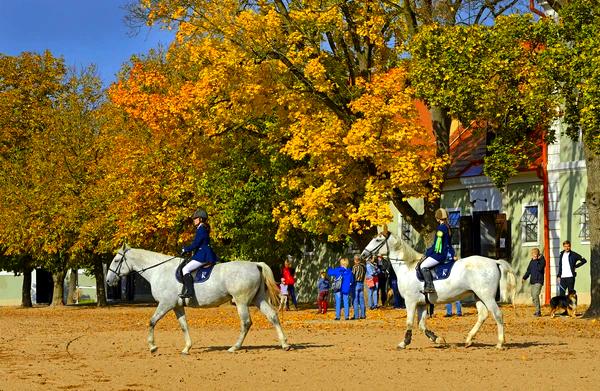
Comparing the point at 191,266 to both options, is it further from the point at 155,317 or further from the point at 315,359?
the point at 315,359

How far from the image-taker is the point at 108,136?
50.0 m

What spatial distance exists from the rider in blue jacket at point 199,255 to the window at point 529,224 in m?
21.9

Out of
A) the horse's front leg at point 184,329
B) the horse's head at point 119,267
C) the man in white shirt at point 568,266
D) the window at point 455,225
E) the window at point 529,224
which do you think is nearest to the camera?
the horse's front leg at point 184,329

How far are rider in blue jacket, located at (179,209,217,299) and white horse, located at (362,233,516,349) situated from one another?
3269mm

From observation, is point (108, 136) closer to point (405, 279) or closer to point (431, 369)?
point (405, 279)

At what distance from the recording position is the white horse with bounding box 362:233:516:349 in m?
19.8

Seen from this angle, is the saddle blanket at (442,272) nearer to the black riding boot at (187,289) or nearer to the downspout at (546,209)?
the black riding boot at (187,289)

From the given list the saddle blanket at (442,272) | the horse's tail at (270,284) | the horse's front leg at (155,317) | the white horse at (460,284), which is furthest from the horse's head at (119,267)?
the saddle blanket at (442,272)

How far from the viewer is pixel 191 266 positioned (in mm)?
20109

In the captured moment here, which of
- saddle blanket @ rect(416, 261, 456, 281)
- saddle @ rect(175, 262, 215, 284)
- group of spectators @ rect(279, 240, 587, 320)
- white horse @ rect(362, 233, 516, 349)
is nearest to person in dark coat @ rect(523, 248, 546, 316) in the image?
group of spectators @ rect(279, 240, 587, 320)

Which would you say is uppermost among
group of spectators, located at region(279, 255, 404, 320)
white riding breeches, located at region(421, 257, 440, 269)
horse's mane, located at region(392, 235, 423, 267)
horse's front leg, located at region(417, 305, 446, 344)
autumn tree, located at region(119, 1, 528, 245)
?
autumn tree, located at region(119, 1, 528, 245)

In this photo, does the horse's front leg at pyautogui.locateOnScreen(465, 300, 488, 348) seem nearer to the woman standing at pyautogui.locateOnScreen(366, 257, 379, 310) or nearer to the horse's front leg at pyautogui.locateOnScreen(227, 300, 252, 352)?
the horse's front leg at pyautogui.locateOnScreen(227, 300, 252, 352)

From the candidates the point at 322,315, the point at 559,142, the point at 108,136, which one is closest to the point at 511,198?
the point at 559,142

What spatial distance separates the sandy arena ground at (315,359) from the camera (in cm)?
1425
